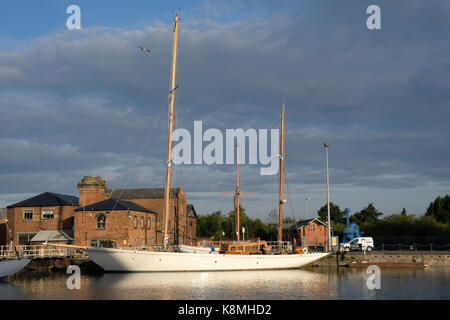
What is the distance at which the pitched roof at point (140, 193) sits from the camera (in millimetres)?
73037

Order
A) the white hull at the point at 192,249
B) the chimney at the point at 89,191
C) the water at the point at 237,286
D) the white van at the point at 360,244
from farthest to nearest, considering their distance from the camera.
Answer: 1. the chimney at the point at 89,191
2. the white van at the point at 360,244
3. the white hull at the point at 192,249
4. the water at the point at 237,286

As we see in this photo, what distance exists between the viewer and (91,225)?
184ft

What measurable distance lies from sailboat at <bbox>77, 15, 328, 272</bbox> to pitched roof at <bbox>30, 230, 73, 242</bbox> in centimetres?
1772

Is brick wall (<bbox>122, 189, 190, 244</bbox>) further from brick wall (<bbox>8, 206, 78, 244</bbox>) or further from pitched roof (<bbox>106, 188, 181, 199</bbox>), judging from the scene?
brick wall (<bbox>8, 206, 78, 244</bbox>)

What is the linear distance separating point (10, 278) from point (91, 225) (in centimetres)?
1499

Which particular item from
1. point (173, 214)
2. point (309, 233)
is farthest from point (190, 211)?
point (309, 233)

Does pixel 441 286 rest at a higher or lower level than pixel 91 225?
lower

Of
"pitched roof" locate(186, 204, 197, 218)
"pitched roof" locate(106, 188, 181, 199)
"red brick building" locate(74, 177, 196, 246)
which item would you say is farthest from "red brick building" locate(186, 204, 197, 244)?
"pitched roof" locate(106, 188, 181, 199)

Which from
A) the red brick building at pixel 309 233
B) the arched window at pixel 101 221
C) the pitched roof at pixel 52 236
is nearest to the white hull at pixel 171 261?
the arched window at pixel 101 221

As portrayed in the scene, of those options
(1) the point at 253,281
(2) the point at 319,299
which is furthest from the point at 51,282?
(2) the point at 319,299

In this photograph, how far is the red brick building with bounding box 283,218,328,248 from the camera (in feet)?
237

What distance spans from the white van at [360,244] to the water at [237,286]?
13465mm

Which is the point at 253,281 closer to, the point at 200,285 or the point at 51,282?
the point at 200,285

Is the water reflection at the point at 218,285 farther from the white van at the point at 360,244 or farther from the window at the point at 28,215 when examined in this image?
the window at the point at 28,215
